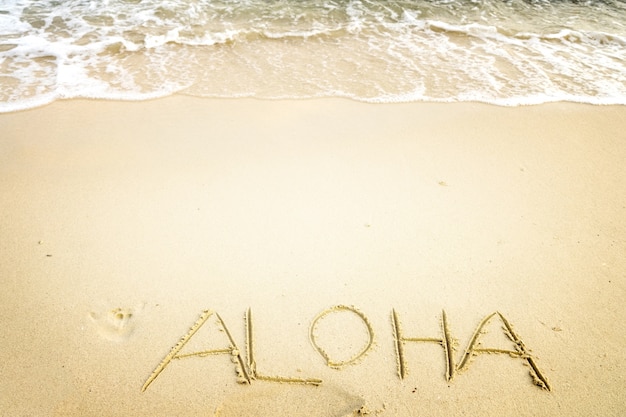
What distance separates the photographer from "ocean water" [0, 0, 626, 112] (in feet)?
14.3

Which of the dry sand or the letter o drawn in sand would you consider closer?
the dry sand

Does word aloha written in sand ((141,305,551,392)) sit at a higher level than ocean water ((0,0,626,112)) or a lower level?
lower

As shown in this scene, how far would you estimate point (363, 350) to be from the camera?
2223 mm

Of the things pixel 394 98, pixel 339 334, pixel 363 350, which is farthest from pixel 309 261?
pixel 394 98

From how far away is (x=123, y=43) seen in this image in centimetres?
524

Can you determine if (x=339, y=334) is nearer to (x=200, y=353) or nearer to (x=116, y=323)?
(x=200, y=353)

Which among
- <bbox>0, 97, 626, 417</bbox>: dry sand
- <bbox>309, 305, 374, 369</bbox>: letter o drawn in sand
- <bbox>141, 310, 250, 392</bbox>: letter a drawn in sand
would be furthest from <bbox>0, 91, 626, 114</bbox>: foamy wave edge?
<bbox>141, 310, 250, 392</bbox>: letter a drawn in sand

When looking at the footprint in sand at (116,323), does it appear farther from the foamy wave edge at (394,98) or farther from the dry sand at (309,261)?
the foamy wave edge at (394,98)

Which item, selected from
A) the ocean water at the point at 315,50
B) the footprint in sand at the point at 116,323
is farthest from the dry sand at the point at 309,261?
the ocean water at the point at 315,50

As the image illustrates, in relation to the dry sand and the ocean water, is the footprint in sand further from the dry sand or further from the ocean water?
the ocean water

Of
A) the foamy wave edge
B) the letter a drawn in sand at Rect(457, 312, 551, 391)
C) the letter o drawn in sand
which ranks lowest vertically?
the letter o drawn in sand

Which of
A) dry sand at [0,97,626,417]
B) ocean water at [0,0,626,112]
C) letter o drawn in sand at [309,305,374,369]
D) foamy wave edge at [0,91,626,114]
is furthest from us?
ocean water at [0,0,626,112]

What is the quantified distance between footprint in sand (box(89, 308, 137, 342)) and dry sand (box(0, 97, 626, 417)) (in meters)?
0.01

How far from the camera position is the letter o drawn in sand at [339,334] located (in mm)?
2178
